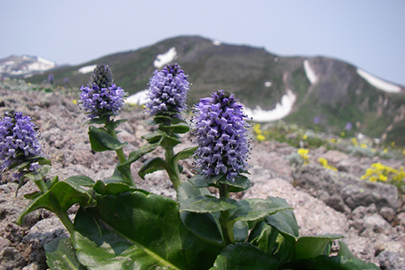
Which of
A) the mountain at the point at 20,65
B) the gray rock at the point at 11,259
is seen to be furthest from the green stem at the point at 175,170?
the mountain at the point at 20,65

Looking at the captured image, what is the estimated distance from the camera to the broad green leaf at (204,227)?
2.39 meters

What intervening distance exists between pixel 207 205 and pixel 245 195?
8.57ft

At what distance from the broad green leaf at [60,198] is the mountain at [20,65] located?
6.95m

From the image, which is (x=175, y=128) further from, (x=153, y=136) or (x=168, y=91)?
(x=168, y=91)

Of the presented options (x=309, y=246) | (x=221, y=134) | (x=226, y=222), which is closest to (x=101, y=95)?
(x=221, y=134)

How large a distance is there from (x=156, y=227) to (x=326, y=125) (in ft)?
184

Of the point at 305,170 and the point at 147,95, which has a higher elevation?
the point at 147,95

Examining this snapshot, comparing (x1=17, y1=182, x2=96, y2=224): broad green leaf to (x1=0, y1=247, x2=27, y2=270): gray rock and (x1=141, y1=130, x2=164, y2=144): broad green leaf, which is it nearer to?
(x1=0, y1=247, x2=27, y2=270): gray rock

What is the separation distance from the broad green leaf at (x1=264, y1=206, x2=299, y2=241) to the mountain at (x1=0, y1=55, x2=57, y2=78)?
27.6 ft

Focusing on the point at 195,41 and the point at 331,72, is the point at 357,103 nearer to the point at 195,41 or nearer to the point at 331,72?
the point at 331,72

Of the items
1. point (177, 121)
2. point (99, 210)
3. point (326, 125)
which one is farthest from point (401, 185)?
point (326, 125)

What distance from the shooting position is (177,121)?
3287 millimetres

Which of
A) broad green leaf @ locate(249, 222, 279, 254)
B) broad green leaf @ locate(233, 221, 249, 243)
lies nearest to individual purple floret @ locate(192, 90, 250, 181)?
broad green leaf @ locate(233, 221, 249, 243)

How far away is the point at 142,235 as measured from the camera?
2568 millimetres
